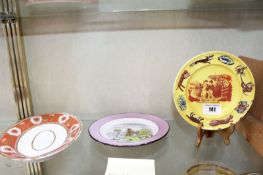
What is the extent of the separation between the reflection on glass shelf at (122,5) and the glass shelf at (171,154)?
0.37 metres

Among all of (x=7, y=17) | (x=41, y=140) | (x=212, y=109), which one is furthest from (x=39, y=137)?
(x=212, y=109)

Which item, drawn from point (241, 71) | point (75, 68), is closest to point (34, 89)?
point (75, 68)

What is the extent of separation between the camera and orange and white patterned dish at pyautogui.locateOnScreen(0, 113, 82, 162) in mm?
A: 647

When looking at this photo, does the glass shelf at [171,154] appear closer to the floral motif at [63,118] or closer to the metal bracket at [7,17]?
the floral motif at [63,118]

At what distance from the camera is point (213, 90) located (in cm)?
68

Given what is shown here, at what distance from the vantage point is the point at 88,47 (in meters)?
0.79

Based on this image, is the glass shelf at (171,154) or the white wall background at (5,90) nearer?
the glass shelf at (171,154)

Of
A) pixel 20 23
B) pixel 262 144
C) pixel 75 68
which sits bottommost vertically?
pixel 262 144

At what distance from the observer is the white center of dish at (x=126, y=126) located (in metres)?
0.73

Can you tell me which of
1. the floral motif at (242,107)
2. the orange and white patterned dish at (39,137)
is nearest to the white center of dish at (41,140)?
the orange and white patterned dish at (39,137)

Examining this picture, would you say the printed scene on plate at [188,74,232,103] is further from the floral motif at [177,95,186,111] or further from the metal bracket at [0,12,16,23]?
the metal bracket at [0,12,16,23]

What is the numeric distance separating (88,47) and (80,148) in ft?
1.04

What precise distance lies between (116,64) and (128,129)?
21 cm

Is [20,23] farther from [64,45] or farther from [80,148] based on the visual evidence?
[80,148]
